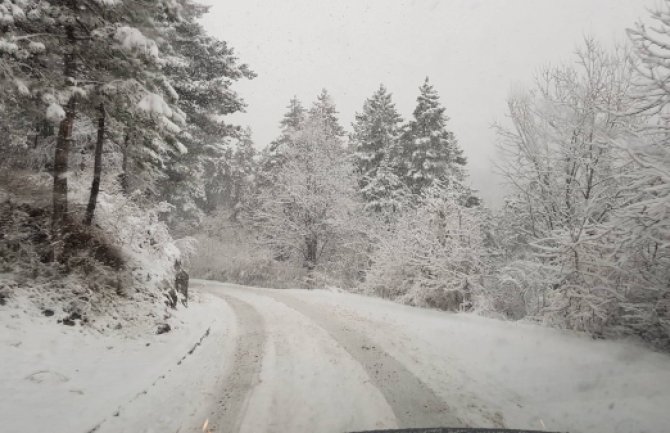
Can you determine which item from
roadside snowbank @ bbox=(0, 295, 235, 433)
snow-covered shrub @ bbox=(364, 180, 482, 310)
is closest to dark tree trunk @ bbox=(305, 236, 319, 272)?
snow-covered shrub @ bbox=(364, 180, 482, 310)

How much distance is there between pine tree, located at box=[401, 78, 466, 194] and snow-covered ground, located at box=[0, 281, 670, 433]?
57.7 ft

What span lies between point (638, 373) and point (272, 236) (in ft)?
67.0

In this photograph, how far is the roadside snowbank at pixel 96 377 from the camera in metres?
4.41

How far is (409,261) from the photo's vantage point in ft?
45.3

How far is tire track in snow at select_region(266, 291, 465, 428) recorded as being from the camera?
183 inches

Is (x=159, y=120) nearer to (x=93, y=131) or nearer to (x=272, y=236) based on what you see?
(x=93, y=131)

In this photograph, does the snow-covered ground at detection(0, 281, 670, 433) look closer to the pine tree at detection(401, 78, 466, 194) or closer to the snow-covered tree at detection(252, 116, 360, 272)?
the snow-covered tree at detection(252, 116, 360, 272)

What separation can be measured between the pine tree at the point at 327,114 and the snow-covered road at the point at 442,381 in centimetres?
1716

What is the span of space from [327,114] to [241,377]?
Result: 2137 cm

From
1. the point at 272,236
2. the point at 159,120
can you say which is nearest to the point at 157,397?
the point at 159,120

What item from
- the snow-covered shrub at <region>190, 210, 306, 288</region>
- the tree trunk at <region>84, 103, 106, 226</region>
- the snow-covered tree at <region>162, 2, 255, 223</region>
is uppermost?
the snow-covered tree at <region>162, 2, 255, 223</region>

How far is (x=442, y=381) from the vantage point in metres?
5.91

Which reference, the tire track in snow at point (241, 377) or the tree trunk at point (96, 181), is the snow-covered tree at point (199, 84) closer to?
the tree trunk at point (96, 181)

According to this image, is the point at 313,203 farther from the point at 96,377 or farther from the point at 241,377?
the point at 96,377
